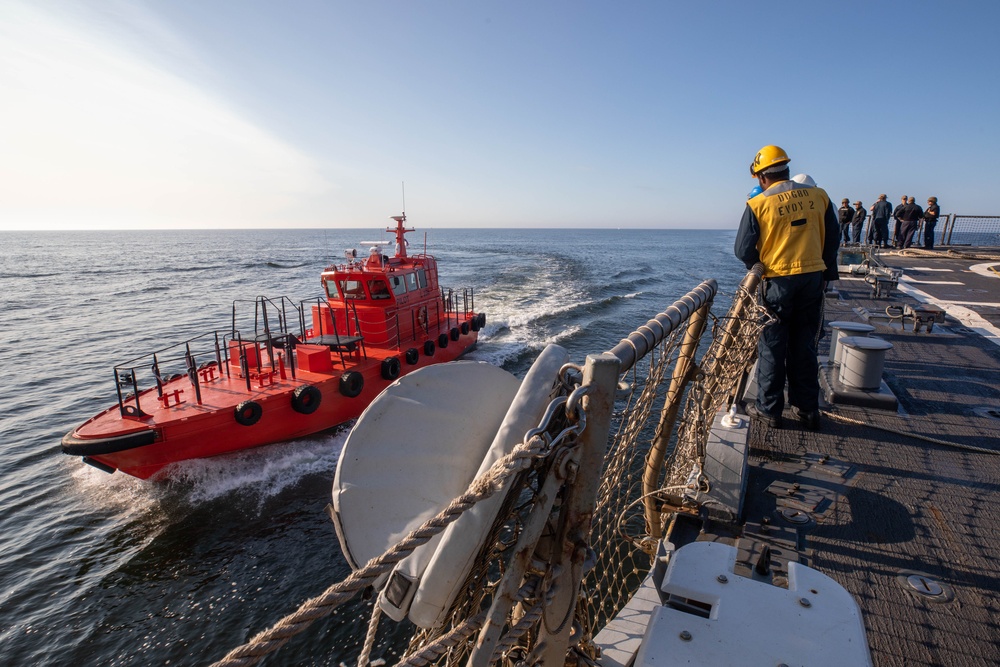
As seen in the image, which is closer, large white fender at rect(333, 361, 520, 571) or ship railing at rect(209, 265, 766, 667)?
ship railing at rect(209, 265, 766, 667)

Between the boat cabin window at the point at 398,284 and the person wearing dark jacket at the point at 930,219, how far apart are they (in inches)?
733

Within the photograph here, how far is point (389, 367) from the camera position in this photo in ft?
38.6

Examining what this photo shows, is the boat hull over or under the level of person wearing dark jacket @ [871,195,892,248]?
under

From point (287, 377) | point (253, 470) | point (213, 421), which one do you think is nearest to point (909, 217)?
point (287, 377)

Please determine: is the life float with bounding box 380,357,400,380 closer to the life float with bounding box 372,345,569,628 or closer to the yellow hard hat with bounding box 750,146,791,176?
the yellow hard hat with bounding box 750,146,791,176

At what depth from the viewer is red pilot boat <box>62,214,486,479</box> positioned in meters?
8.45

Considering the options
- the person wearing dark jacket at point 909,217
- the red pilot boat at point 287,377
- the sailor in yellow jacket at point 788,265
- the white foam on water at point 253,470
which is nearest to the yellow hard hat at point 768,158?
the sailor in yellow jacket at point 788,265

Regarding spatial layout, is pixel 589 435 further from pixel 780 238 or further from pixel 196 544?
pixel 196 544

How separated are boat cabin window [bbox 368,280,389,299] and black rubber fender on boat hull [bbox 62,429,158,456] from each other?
6.40 m

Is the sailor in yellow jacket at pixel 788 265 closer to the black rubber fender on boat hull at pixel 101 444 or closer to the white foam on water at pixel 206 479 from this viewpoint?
the white foam on water at pixel 206 479

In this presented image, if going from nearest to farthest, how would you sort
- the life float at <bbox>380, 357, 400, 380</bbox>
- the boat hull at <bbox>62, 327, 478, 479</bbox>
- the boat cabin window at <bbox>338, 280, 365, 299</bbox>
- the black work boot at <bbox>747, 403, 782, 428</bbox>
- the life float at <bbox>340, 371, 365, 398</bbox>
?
the black work boot at <bbox>747, 403, 782, 428</bbox> → the boat hull at <bbox>62, 327, 478, 479</bbox> → the life float at <bbox>340, 371, 365, 398</bbox> → the life float at <bbox>380, 357, 400, 380</bbox> → the boat cabin window at <bbox>338, 280, 365, 299</bbox>

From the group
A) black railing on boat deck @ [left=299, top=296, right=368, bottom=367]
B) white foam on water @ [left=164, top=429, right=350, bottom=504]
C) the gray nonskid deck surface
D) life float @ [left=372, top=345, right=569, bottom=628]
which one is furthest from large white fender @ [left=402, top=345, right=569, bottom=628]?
A: black railing on boat deck @ [left=299, top=296, right=368, bottom=367]

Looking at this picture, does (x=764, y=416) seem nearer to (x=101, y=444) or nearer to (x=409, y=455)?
(x=409, y=455)

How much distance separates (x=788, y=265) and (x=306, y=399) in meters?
8.88
